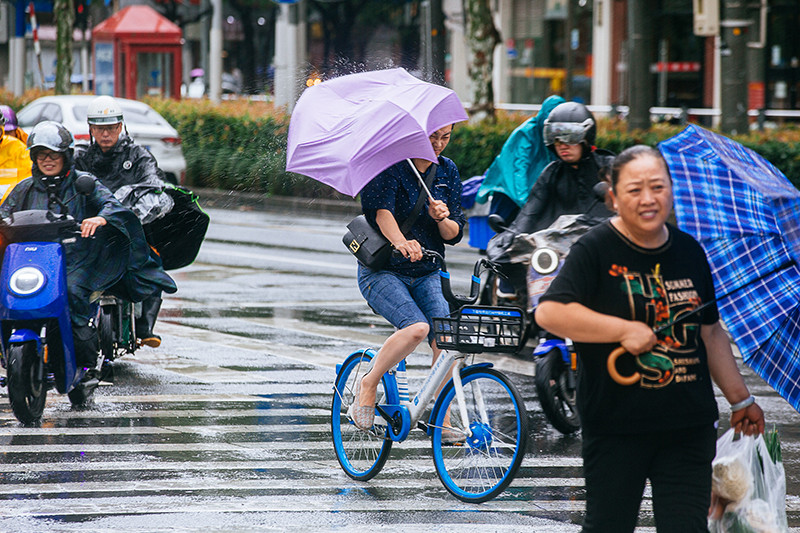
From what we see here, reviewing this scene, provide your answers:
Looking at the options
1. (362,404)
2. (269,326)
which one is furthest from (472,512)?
(269,326)

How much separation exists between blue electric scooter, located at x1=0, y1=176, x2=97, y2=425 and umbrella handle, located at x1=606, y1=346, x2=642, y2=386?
4364mm

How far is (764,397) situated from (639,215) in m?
5.16

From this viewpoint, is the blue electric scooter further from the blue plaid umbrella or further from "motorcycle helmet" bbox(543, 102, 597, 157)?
the blue plaid umbrella

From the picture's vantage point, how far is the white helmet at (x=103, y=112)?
8.80 metres

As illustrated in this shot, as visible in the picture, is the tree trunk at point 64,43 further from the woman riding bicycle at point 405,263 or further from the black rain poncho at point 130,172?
the woman riding bicycle at point 405,263

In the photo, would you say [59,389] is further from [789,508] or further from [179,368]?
[789,508]

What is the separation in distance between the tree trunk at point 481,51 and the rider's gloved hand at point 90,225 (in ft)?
47.4

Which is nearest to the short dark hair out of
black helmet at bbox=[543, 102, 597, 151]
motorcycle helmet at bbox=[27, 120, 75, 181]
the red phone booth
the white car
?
black helmet at bbox=[543, 102, 597, 151]

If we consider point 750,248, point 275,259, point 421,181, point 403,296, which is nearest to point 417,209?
point 421,181

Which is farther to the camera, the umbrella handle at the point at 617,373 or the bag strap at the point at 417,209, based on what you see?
the bag strap at the point at 417,209

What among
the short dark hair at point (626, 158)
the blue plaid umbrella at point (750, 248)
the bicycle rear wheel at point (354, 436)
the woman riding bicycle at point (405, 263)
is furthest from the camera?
the bicycle rear wheel at point (354, 436)

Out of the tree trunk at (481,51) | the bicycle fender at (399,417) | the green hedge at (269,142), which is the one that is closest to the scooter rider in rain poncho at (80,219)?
the green hedge at (269,142)

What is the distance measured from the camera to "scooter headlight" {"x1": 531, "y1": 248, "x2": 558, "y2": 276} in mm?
7355

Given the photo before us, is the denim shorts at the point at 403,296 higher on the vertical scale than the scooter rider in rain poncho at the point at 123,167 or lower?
lower
